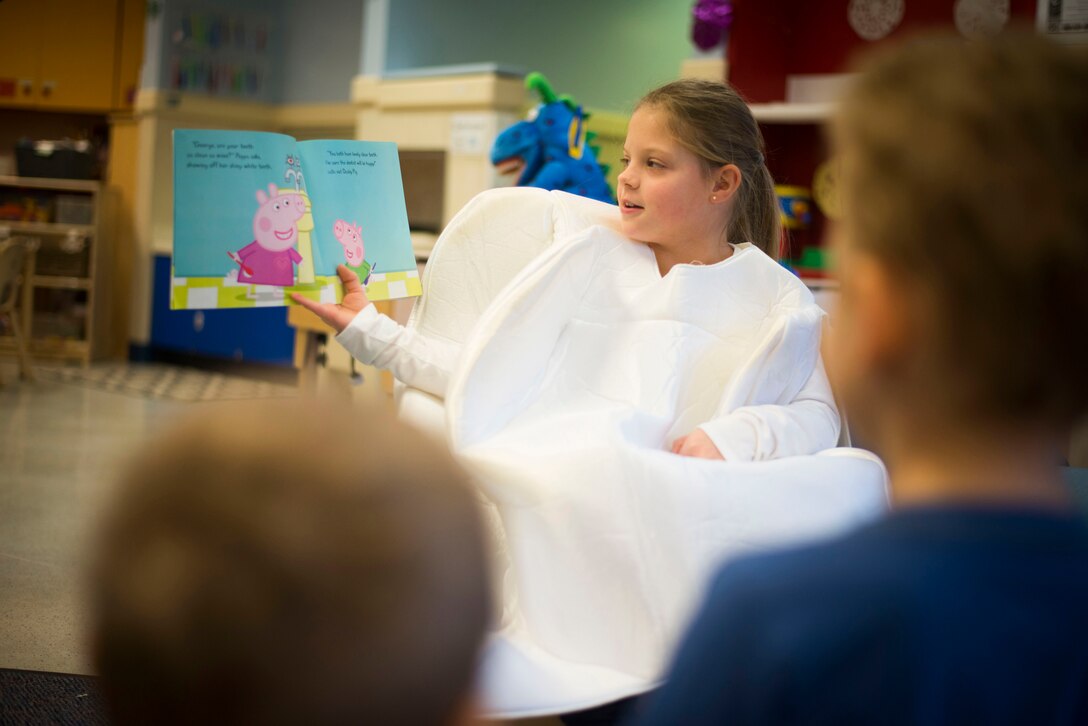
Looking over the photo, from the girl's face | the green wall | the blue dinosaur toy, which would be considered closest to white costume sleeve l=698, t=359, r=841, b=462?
the girl's face

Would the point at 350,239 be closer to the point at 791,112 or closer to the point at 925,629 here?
the point at 925,629

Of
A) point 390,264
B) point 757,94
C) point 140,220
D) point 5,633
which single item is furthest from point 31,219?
point 390,264

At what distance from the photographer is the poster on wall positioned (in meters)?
3.24

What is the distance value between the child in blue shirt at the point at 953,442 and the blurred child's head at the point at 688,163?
1051mm

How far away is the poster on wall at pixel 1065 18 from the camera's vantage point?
3.24 metres

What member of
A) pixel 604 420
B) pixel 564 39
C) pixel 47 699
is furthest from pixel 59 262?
pixel 604 420

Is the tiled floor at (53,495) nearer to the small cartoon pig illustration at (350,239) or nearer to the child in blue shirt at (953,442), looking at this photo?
the child in blue shirt at (953,442)

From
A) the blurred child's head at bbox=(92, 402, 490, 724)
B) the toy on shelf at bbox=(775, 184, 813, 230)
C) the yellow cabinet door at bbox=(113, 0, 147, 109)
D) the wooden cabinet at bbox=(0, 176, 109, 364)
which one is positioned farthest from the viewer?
the yellow cabinet door at bbox=(113, 0, 147, 109)

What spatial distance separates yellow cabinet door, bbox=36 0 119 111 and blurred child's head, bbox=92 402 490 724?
670 cm

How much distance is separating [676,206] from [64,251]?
5534mm

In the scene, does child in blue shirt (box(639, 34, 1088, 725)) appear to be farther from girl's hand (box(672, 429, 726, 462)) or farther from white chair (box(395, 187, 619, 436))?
white chair (box(395, 187, 619, 436))

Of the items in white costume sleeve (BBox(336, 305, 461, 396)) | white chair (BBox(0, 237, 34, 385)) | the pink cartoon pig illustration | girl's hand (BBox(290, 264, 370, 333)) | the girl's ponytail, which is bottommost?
white chair (BBox(0, 237, 34, 385))

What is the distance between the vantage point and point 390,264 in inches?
67.9

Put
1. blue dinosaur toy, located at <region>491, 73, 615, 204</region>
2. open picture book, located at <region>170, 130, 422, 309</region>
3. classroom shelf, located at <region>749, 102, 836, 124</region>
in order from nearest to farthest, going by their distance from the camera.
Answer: open picture book, located at <region>170, 130, 422, 309</region> < blue dinosaur toy, located at <region>491, 73, 615, 204</region> < classroom shelf, located at <region>749, 102, 836, 124</region>
